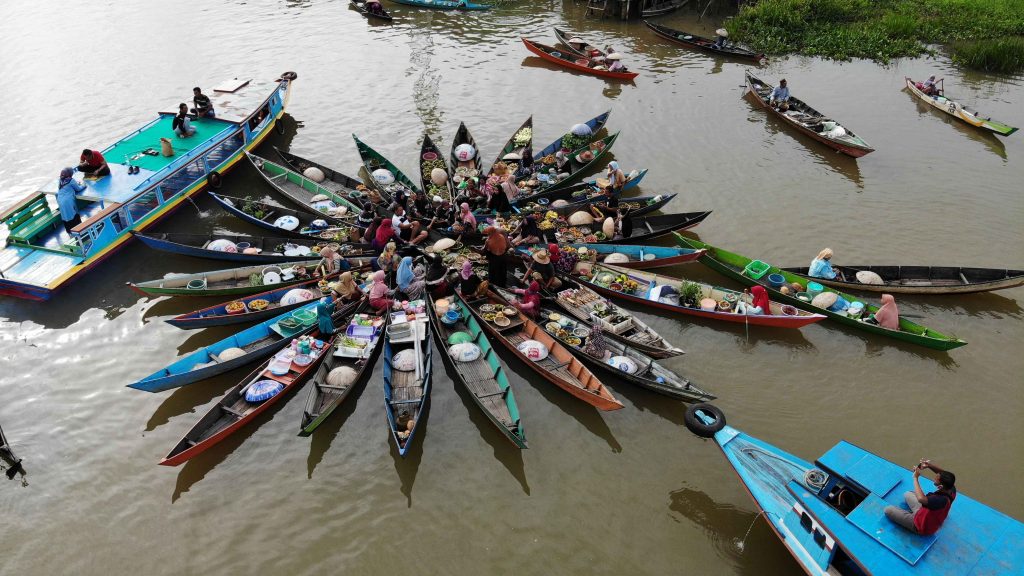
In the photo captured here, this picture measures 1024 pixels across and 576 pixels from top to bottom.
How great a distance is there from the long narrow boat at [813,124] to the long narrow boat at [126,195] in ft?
69.4

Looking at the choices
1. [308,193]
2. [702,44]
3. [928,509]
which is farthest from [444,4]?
[928,509]

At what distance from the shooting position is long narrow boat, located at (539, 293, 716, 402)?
546 inches

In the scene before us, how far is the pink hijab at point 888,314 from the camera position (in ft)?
52.5

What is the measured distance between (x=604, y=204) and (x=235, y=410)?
39.9 feet

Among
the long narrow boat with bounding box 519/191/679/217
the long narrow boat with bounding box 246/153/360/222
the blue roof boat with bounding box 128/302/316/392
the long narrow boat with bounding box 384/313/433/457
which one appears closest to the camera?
the long narrow boat with bounding box 384/313/433/457

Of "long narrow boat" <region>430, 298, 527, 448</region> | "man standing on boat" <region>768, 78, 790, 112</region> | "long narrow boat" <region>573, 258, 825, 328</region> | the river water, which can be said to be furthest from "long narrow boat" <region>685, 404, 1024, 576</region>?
"man standing on boat" <region>768, 78, 790, 112</region>

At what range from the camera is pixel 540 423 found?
561 inches

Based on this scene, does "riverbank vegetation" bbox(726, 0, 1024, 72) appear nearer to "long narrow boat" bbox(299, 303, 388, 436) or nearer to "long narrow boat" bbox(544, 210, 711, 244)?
"long narrow boat" bbox(544, 210, 711, 244)

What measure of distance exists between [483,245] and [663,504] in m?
9.30

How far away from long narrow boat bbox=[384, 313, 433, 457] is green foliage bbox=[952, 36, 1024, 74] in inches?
1282

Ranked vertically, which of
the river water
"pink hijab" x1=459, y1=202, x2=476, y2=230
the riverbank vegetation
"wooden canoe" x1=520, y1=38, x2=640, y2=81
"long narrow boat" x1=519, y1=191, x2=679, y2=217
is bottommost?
the river water

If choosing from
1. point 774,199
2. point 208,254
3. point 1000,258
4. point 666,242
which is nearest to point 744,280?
point 666,242

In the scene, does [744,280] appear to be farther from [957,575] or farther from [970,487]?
[957,575]

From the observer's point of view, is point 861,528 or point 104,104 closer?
point 861,528
